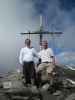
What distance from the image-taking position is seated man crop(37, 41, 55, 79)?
8195mm

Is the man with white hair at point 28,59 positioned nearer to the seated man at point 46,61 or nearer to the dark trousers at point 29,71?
the dark trousers at point 29,71

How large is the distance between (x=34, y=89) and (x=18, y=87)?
0.42 metres

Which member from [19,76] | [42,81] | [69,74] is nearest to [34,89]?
[42,81]

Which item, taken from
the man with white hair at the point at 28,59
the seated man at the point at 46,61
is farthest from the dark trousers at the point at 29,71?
the seated man at the point at 46,61

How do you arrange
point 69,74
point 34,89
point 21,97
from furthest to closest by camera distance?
point 69,74 < point 34,89 < point 21,97

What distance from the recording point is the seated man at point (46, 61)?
8195 millimetres

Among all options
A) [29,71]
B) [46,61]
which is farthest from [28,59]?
[46,61]

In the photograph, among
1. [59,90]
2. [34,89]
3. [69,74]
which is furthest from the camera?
[69,74]

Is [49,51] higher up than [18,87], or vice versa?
[49,51]

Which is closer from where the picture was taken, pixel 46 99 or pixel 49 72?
pixel 46 99

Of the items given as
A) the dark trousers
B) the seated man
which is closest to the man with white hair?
the dark trousers

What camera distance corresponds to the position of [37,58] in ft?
27.2

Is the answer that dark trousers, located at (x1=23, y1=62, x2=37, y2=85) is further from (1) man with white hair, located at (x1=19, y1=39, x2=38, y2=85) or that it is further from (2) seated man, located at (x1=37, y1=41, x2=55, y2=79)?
(2) seated man, located at (x1=37, y1=41, x2=55, y2=79)

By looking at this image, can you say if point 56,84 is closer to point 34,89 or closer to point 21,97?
point 34,89
